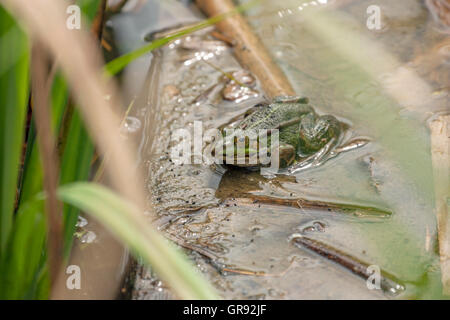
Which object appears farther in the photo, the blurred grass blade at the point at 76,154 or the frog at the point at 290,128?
the frog at the point at 290,128

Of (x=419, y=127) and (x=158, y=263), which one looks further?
(x=419, y=127)

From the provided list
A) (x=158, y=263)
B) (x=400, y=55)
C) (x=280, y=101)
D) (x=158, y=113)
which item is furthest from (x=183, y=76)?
(x=158, y=263)

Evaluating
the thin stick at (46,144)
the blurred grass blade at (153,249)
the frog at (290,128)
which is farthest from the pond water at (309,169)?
the blurred grass blade at (153,249)

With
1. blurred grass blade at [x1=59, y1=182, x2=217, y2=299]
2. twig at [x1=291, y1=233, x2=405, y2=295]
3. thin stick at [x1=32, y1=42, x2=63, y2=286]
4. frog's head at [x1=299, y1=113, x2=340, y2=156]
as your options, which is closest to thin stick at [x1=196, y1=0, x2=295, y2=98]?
frog's head at [x1=299, y1=113, x2=340, y2=156]

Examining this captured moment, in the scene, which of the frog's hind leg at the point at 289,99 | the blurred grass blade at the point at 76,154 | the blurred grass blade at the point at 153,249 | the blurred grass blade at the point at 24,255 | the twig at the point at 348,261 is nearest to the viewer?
the blurred grass blade at the point at 153,249

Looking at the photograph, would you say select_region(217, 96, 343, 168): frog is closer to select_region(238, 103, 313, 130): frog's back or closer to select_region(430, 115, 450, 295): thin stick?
select_region(238, 103, 313, 130): frog's back

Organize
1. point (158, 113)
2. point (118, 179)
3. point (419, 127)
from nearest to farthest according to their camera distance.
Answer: point (118, 179), point (419, 127), point (158, 113)

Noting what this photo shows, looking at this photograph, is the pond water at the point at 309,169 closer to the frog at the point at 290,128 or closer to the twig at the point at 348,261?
the twig at the point at 348,261

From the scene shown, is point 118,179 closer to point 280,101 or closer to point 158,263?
point 158,263
